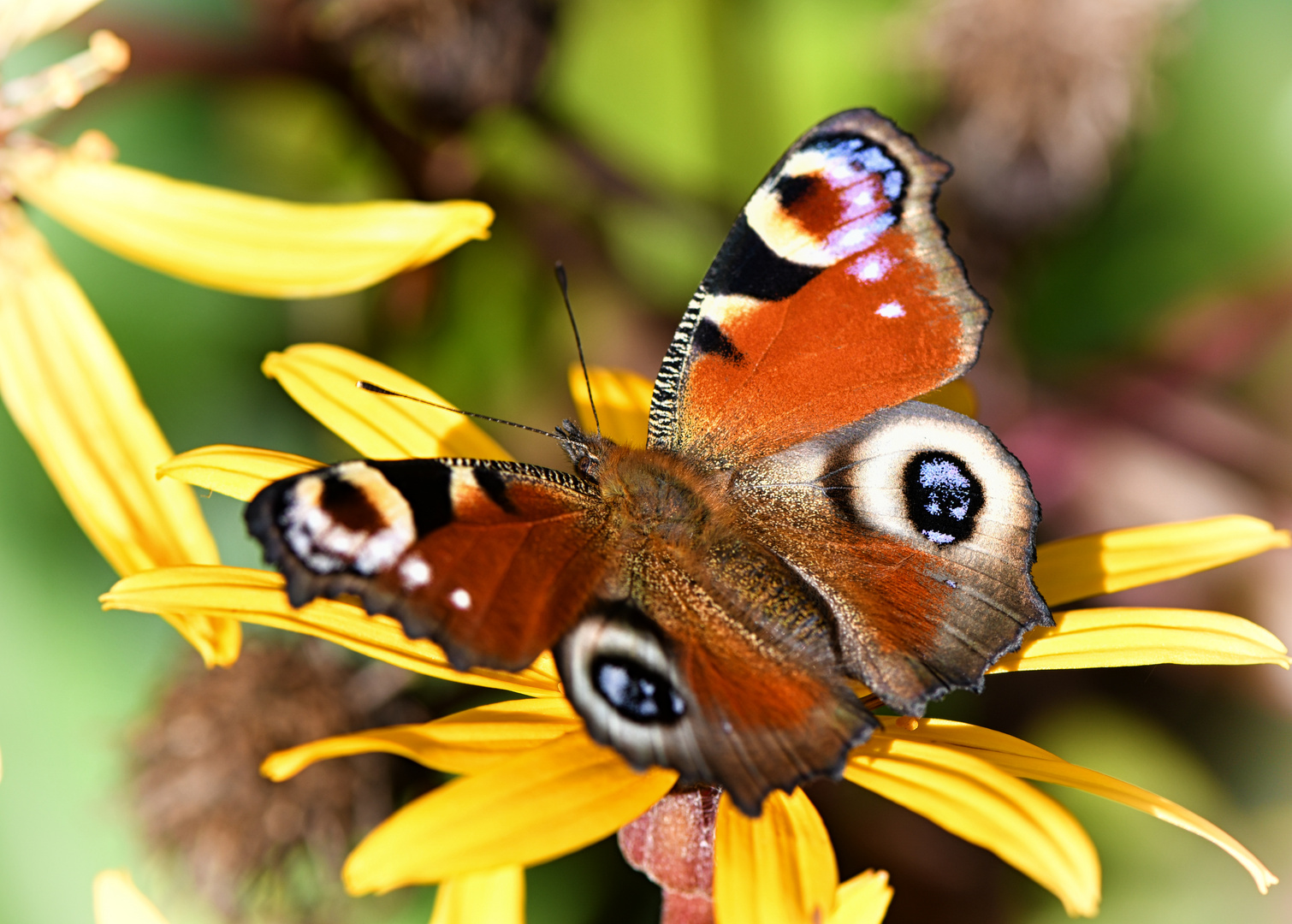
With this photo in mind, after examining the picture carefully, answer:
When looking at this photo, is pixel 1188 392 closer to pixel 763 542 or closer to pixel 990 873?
pixel 990 873

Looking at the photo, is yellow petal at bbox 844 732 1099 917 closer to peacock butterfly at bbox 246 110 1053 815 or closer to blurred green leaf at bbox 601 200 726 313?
peacock butterfly at bbox 246 110 1053 815

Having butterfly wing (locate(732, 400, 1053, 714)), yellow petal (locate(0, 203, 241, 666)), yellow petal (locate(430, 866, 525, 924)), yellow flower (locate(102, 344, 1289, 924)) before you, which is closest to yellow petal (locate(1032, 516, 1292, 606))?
yellow flower (locate(102, 344, 1289, 924))

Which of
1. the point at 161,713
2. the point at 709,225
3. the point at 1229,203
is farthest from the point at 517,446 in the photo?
the point at 1229,203

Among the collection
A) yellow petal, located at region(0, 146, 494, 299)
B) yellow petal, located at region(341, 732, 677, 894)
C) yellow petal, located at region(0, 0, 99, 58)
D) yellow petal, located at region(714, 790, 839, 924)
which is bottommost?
yellow petal, located at region(714, 790, 839, 924)

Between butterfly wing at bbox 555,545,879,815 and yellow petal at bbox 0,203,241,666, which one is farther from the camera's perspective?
yellow petal at bbox 0,203,241,666

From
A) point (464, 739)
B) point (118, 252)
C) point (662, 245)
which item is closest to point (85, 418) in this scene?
point (118, 252)

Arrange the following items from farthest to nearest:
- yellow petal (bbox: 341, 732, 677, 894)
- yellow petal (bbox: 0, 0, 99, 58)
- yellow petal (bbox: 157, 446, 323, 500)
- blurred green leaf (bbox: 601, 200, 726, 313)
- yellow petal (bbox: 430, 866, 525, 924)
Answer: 1. blurred green leaf (bbox: 601, 200, 726, 313)
2. yellow petal (bbox: 0, 0, 99, 58)
3. yellow petal (bbox: 157, 446, 323, 500)
4. yellow petal (bbox: 430, 866, 525, 924)
5. yellow petal (bbox: 341, 732, 677, 894)
